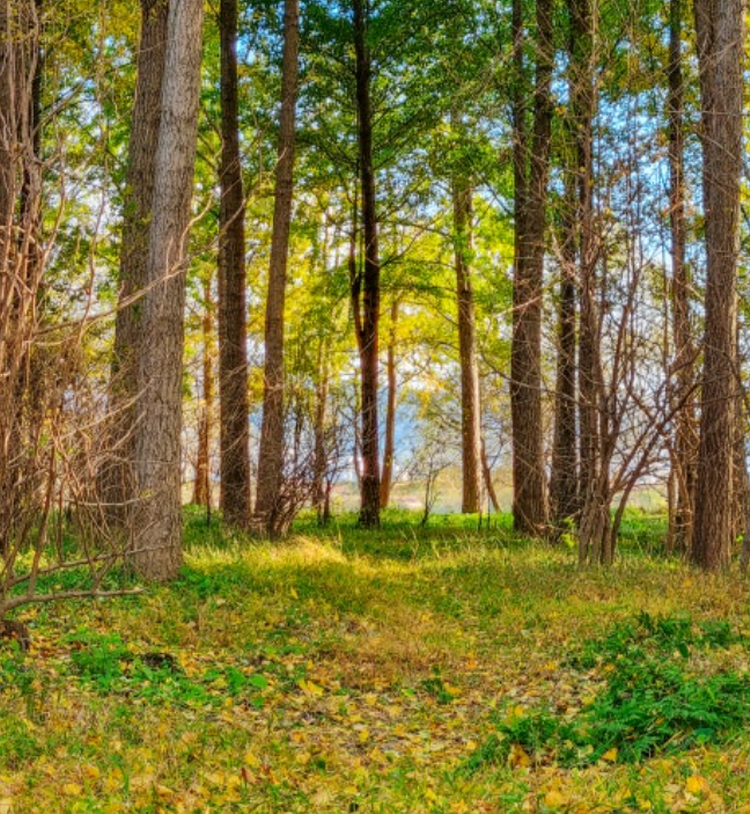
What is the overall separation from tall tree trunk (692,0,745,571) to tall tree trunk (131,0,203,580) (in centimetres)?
559

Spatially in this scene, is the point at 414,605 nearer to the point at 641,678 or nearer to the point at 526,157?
the point at 641,678

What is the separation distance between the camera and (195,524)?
15.3m

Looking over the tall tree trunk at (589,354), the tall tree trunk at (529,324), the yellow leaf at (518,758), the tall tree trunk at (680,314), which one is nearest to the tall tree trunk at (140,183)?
the tall tree trunk at (589,354)

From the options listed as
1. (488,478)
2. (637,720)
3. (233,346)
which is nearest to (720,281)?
(637,720)

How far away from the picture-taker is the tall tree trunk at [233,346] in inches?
536

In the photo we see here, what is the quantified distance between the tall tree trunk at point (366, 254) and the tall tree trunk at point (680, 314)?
220 inches

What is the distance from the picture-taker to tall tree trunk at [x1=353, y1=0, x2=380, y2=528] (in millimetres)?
16156

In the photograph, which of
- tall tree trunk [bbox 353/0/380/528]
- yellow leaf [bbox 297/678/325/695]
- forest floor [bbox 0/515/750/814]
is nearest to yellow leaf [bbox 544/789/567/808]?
forest floor [bbox 0/515/750/814]

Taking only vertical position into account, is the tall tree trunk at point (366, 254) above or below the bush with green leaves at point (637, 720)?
above

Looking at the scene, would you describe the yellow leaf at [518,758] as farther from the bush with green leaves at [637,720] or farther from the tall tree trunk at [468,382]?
the tall tree trunk at [468,382]

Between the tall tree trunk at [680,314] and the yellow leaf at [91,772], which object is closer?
the yellow leaf at [91,772]

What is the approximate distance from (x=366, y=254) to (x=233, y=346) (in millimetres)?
3965

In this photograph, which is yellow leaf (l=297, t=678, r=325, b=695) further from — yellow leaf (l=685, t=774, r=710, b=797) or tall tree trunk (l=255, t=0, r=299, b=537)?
tall tree trunk (l=255, t=0, r=299, b=537)

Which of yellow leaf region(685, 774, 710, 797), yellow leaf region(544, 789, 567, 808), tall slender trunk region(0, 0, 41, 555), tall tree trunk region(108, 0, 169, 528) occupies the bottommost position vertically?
yellow leaf region(544, 789, 567, 808)
